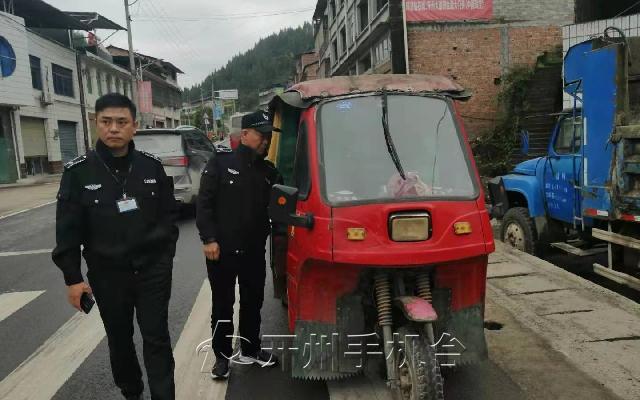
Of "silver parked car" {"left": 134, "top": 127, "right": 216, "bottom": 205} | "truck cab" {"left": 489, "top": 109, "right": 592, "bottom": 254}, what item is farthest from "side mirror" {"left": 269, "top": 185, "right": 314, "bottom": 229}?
"silver parked car" {"left": 134, "top": 127, "right": 216, "bottom": 205}

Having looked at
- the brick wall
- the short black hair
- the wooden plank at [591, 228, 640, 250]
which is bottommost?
the wooden plank at [591, 228, 640, 250]

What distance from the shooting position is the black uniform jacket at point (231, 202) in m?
3.68

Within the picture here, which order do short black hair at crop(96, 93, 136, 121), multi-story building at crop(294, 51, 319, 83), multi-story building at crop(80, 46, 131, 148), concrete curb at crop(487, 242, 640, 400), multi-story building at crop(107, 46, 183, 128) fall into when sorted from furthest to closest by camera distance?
multi-story building at crop(294, 51, 319, 83), multi-story building at crop(107, 46, 183, 128), multi-story building at crop(80, 46, 131, 148), concrete curb at crop(487, 242, 640, 400), short black hair at crop(96, 93, 136, 121)

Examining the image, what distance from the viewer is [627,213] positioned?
16.6ft

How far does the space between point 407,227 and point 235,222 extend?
4.32 feet

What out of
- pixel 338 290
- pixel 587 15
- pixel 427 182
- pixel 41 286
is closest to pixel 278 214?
pixel 338 290

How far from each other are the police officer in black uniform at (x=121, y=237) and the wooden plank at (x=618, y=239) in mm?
4356

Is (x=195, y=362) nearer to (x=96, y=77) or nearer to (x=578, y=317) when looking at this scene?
(x=578, y=317)

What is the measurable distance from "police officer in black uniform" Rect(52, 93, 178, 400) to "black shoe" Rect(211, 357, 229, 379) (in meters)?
0.67

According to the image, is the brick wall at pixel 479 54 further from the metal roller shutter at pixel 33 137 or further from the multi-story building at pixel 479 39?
the metal roller shutter at pixel 33 137

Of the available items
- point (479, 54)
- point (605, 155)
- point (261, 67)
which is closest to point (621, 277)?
point (605, 155)

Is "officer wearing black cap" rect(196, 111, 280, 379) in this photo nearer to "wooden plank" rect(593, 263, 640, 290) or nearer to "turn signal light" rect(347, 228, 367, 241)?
"turn signal light" rect(347, 228, 367, 241)

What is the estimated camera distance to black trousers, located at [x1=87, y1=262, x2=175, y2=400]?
303 cm

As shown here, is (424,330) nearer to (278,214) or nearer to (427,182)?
(427,182)
